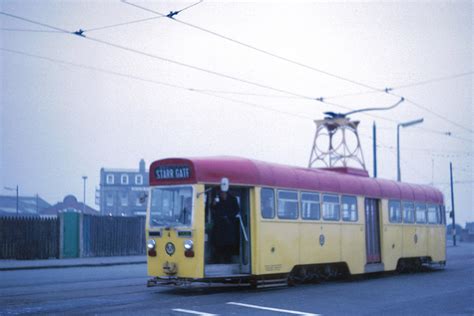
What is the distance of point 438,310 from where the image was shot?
→ 44.7 feet

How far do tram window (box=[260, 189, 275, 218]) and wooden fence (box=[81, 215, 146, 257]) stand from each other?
18.6 m

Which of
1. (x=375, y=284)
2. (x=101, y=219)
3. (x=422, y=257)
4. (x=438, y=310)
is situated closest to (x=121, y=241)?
(x=101, y=219)

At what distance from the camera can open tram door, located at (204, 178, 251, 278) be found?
1677 centimetres

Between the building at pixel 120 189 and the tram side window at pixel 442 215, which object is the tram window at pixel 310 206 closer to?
the tram side window at pixel 442 215

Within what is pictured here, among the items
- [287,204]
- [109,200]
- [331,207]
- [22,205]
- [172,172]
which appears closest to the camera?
[172,172]

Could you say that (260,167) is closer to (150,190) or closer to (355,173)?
(150,190)

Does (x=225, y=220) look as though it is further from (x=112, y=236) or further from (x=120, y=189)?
(x=120, y=189)

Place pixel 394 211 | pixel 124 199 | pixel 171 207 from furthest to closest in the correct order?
pixel 124 199
pixel 394 211
pixel 171 207

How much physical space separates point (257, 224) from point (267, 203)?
0.80 m

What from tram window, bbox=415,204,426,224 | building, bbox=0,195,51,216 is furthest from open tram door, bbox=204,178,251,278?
building, bbox=0,195,51,216

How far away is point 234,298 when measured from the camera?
584 inches

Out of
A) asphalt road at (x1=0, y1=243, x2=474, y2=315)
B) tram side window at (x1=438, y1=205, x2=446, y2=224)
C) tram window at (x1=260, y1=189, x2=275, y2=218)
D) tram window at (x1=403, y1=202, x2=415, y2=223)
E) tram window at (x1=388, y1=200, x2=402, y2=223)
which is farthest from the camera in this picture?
tram side window at (x1=438, y1=205, x2=446, y2=224)

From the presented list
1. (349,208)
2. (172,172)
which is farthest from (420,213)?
(172,172)

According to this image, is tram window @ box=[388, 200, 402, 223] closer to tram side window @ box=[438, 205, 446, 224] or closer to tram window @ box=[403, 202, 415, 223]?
tram window @ box=[403, 202, 415, 223]
